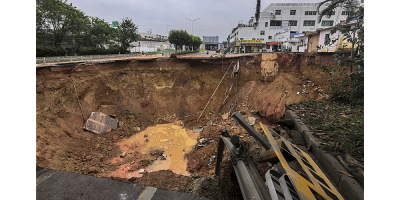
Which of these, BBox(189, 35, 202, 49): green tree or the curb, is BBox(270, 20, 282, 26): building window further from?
the curb

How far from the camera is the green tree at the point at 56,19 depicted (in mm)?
20188

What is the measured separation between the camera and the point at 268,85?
1603 centimetres

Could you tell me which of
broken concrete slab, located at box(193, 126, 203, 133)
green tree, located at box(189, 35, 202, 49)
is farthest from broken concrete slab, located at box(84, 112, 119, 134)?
green tree, located at box(189, 35, 202, 49)

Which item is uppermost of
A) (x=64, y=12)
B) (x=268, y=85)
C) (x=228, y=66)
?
(x=64, y=12)

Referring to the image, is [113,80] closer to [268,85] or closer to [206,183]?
[206,183]

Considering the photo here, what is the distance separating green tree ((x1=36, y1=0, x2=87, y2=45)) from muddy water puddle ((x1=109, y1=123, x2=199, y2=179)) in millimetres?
19130

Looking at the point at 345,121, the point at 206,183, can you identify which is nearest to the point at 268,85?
the point at 345,121

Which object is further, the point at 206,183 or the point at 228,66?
the point at 228,66

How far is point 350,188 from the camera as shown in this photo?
10.4 ft

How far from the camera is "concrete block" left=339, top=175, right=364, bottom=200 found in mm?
2988

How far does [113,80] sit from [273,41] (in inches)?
1496

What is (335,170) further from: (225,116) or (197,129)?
(225,116)

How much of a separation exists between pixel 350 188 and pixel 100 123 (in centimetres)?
1340

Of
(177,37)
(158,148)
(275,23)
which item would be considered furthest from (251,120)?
(275,23)
